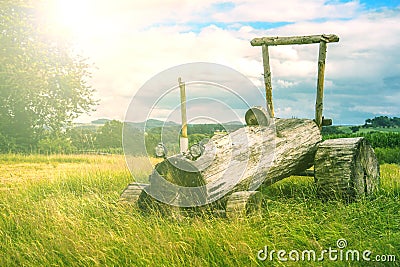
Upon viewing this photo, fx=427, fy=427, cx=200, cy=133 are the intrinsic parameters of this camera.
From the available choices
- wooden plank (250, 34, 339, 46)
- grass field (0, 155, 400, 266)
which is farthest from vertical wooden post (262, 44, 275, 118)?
grass field (0, 155, 400, 266)

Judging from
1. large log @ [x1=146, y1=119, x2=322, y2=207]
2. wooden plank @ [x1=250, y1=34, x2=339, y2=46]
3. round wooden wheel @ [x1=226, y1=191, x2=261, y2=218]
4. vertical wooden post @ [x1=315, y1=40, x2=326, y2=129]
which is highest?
wooden plank @ [x1=250, y1=34, x2=339, y2=46]

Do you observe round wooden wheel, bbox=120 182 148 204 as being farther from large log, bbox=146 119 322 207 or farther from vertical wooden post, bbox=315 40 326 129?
vertical wooden post, bbox=315 40 326 129

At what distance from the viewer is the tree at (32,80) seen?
18312 millimetres

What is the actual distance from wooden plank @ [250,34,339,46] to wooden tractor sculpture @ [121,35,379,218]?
0.02m

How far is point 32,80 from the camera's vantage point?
18359 mm

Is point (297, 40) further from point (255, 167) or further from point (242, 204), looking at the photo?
point (242, 204)

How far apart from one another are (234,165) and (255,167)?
1.46 feet

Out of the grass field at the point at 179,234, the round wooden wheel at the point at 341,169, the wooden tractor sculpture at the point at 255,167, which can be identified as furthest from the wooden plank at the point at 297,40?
the grass field at the point at 179,234

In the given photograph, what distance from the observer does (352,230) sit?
17.4 feet

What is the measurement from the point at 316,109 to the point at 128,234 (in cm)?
533

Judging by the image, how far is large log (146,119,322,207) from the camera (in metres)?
5.84

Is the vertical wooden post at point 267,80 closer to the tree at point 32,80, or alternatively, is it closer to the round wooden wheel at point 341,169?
the round wooden wheel at point 341,169

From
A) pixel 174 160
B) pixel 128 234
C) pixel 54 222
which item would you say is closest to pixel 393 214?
pixel 174 160

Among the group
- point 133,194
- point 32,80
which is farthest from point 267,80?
point 32,80
